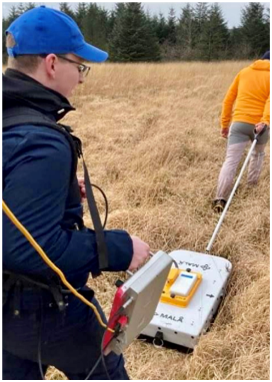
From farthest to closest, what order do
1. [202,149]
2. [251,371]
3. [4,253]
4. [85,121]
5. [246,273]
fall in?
[85,121], [202,149], [246,273], [251,371], [4,253]

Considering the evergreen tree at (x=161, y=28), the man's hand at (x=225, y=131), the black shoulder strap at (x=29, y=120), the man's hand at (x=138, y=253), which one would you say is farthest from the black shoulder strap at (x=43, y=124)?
the evergreen tree at (x=161, y=28)

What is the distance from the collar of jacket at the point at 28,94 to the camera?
4.59 ft

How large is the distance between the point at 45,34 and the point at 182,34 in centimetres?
2538

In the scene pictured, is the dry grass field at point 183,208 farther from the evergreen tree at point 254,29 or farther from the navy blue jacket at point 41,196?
the evergreen tree at point 254,29

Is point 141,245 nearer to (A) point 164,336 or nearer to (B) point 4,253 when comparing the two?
(B) point 4,253

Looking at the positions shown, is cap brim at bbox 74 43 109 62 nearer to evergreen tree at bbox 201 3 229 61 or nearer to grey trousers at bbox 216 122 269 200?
grey trousers at bbox 216 122 269 200

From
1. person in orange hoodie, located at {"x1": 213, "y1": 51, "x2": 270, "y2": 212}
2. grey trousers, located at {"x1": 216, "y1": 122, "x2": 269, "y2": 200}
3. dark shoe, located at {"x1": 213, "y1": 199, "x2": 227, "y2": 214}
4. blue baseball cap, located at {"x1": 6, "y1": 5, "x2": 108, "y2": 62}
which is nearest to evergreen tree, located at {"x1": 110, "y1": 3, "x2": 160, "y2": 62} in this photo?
person in orange hoodie, located at {"x1": 213, "y1": 51, "x2": 270, "y2": 212}

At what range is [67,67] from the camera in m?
1.52

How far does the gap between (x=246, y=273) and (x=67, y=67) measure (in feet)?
7.76

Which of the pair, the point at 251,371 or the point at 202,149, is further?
the point at 202,149

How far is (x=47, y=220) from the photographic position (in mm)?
1309

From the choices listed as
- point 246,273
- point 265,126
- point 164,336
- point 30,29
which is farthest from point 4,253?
point 265,126

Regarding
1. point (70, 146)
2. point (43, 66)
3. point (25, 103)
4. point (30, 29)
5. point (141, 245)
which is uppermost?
point (30, 29)

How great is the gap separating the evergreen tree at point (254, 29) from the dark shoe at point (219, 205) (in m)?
19.8
